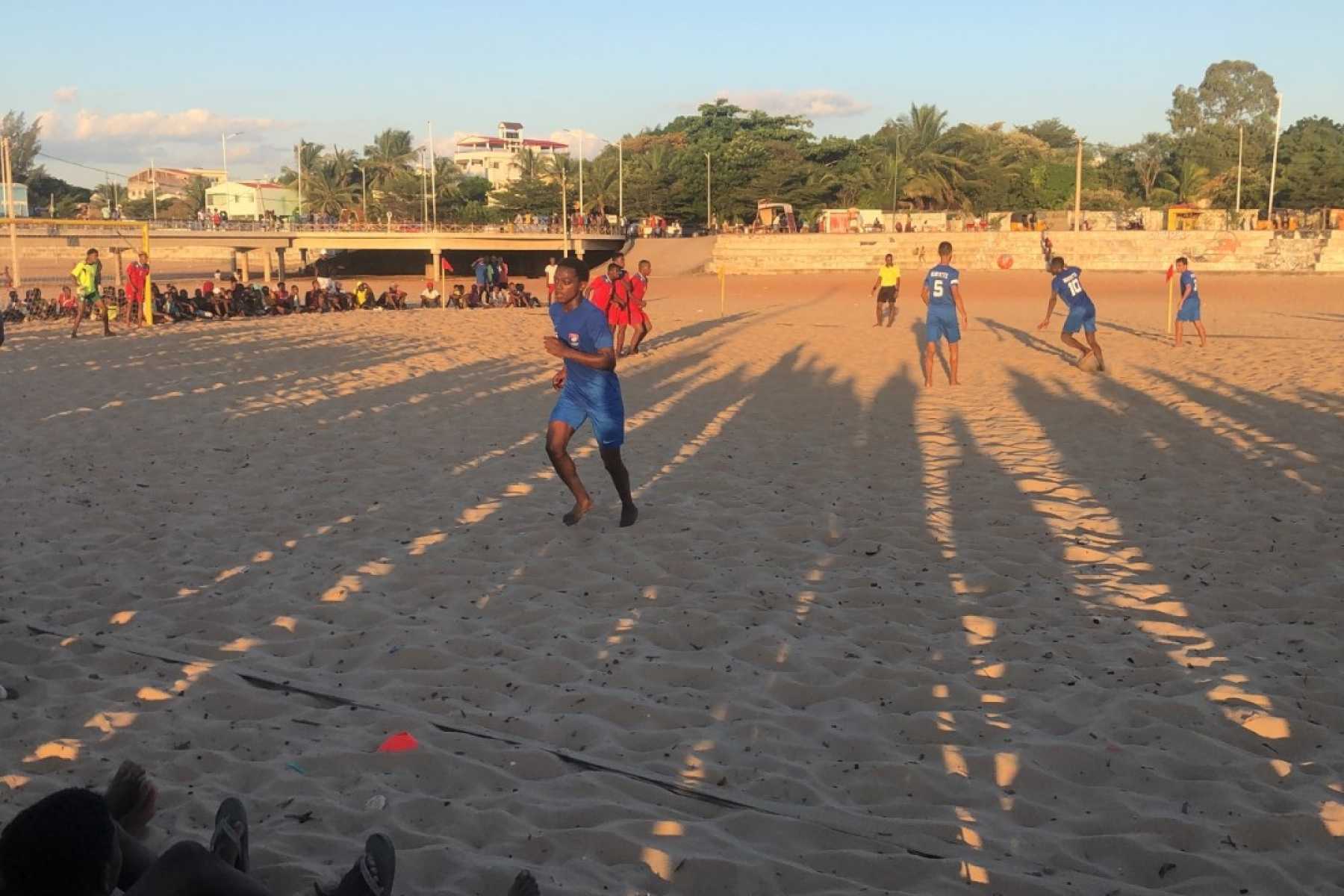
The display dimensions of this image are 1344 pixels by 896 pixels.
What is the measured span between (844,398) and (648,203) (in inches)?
2564

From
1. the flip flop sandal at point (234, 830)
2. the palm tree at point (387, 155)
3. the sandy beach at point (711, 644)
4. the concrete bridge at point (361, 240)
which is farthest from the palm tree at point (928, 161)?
the flip flop sandal at point (234, 830)

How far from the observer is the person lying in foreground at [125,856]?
88.5 inches

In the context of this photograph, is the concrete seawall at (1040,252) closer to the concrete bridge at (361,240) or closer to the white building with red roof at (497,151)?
the concrete bridge at (361,240)

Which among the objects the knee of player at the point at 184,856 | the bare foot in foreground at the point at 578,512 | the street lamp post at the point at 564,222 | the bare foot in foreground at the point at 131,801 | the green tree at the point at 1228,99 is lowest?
the bare foot in foreground at the point at 578,512

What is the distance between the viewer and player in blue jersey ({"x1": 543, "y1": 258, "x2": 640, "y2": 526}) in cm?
705

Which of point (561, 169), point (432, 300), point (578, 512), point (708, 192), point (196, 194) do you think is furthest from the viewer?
point (196, 194)

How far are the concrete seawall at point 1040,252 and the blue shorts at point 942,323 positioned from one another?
3495 centimetres

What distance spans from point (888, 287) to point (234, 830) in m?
21.7

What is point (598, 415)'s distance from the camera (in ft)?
23.8

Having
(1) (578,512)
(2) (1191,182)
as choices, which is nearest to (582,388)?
(1) (578,512)

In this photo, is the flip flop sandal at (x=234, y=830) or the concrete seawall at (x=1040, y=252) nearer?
the flip flop sandal at (x=234, y=830)

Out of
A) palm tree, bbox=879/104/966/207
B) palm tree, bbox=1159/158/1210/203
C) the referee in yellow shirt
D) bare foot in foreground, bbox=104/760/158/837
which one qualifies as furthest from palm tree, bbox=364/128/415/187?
bare foot in foreground, bbox=104/760/158/837

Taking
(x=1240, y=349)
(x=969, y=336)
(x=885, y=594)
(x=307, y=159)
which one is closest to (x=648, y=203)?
(x=307, y=159)

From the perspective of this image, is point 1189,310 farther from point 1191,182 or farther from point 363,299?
point 1191,182
